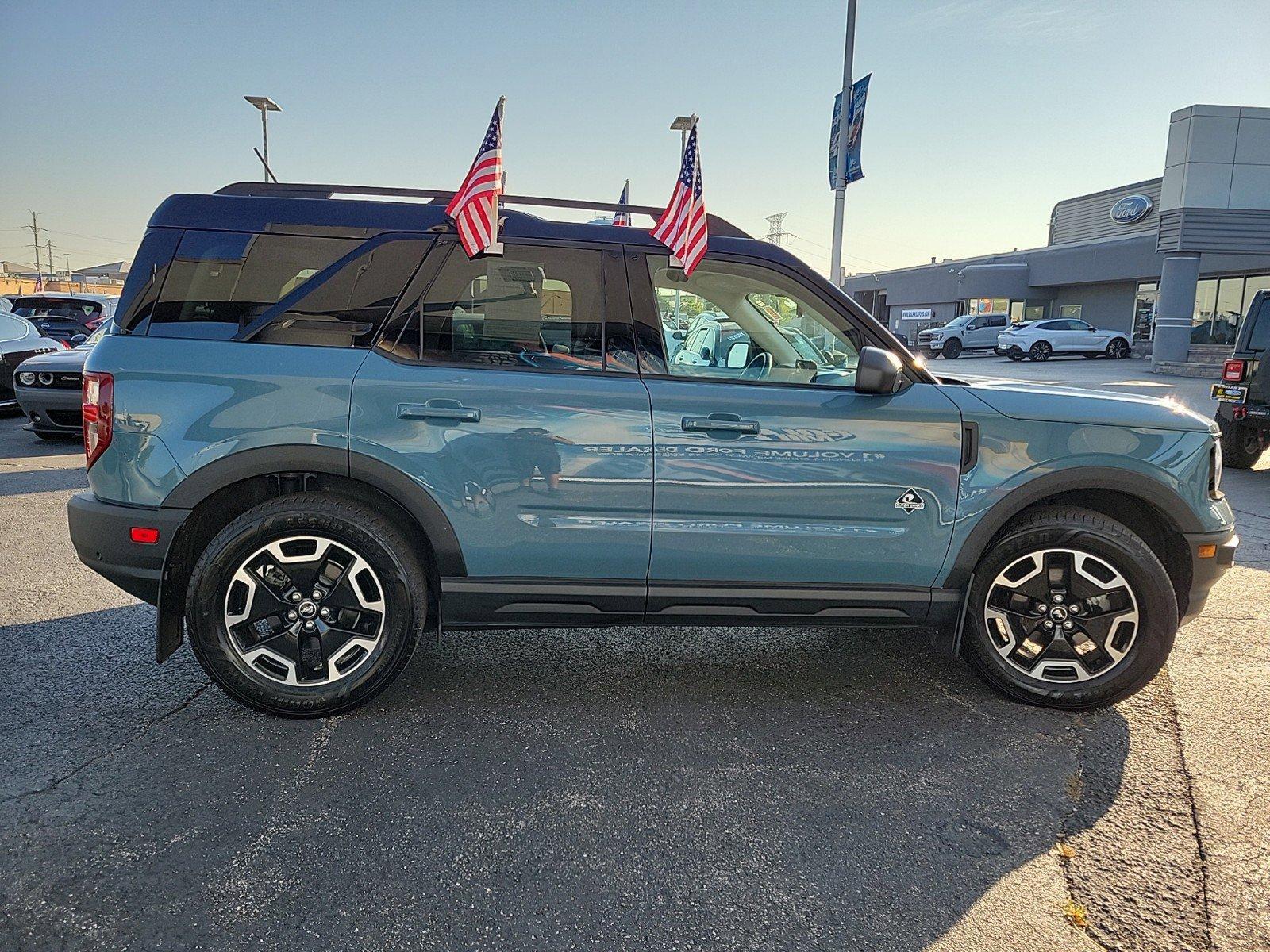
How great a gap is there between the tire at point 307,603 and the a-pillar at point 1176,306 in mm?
28473

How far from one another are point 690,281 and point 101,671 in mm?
3073

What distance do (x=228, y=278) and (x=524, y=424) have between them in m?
1.26

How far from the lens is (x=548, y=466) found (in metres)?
A: 3.33

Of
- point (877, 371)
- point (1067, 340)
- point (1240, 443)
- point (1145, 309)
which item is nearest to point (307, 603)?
point (877, 371)

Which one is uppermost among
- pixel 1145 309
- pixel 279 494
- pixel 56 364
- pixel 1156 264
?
pixel 1156 264

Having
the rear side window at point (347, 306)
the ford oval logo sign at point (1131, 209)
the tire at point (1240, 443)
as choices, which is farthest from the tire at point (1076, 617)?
the ford oval logo sign at point (1131, 209)

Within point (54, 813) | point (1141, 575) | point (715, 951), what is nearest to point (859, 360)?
point (1141, 575)

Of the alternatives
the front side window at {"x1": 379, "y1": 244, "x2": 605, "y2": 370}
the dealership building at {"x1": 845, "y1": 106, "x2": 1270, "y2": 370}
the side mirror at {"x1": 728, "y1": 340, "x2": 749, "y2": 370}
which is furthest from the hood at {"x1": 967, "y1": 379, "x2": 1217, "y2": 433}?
the dealership building at {"x1": 845, "y1": 106, "x2": 1270, "y2": 370}

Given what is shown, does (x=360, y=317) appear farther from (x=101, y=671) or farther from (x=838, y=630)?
(x=838, y=630)

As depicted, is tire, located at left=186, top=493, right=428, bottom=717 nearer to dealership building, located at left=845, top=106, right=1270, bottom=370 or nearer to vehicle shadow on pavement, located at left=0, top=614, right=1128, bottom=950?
vehicle shadow on pavement, located at left=0, top=614, right=1128, bottom=950

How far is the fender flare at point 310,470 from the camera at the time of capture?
3268mm

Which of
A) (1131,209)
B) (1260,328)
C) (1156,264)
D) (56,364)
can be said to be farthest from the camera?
(1131,209)

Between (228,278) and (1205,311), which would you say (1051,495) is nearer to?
(228,278)

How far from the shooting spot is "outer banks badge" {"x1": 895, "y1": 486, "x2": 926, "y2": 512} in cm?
344
